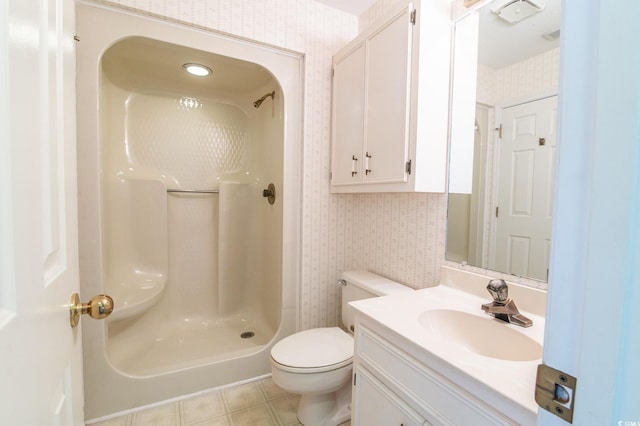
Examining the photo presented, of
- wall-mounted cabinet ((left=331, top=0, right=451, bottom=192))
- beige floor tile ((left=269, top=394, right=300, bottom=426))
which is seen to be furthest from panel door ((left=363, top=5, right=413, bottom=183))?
beige floor tile ((left=269, top=394, right=300, bottom=426))

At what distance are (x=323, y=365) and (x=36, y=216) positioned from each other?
46.1 inches

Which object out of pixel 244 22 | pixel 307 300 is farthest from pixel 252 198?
pixel 244 22

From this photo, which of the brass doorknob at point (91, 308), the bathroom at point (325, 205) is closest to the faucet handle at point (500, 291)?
the bathroom at point (325, 205)

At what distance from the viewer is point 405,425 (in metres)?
0.84

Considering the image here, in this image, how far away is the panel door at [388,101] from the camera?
1.23 meters

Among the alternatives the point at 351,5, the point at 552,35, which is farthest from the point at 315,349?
the point at 351,5

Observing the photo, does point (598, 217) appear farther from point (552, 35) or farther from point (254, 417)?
point (254, 417)

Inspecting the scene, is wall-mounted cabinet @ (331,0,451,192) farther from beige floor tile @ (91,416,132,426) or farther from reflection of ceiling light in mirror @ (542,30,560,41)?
beige floor tile @ (91,416,132,426)

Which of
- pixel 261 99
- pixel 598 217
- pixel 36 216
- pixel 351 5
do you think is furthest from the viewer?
pixel 261 99

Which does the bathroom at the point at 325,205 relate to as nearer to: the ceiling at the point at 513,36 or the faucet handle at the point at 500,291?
the faucet handle at the point at 500,291

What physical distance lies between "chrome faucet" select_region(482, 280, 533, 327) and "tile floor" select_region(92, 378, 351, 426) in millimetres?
965

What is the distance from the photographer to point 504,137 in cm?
114

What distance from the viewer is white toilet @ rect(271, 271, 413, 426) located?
1263 millimetres

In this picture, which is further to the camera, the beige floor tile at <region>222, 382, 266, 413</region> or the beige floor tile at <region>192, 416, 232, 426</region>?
the beige floor tile at <region>222, 382, 266, 413</region>
